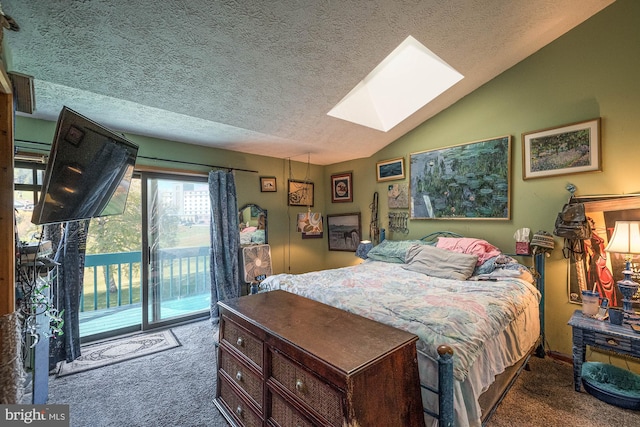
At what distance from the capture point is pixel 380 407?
3.63 ft

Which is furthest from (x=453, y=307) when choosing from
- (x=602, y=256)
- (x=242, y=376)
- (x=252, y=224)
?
(x=252, y=224)

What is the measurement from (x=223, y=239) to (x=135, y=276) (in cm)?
144

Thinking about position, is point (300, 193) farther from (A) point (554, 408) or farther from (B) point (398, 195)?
(A) point (554, 408)

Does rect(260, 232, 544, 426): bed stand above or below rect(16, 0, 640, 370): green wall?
below

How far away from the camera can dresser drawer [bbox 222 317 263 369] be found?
5.04 feet

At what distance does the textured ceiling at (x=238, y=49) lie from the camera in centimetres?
163

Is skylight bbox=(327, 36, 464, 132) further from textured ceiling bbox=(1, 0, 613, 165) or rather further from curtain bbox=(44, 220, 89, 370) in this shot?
curtain bbox=(44, 220, 89, 370)

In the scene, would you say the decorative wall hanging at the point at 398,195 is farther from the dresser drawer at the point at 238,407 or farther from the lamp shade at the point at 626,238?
the dresser drawer at the point at 238,407

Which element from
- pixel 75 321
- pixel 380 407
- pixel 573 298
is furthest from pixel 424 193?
pixel 75 321

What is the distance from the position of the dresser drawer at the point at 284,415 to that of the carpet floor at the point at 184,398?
0.67m

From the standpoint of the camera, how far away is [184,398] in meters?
2.06

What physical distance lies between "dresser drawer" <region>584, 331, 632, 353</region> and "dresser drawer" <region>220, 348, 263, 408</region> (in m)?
2.43

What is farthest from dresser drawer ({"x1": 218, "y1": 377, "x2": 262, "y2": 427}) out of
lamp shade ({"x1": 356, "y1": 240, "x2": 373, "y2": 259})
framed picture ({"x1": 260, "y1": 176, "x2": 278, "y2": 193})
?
framed picture ({"x1": 260, "y1": 176, "x2": 278, "y2": 193})
